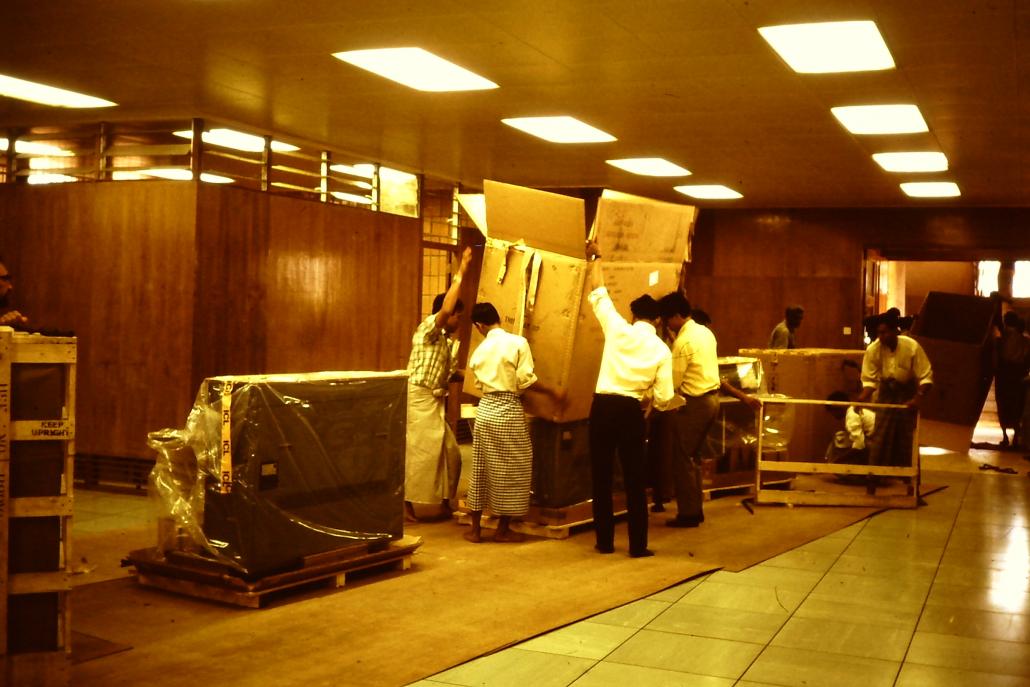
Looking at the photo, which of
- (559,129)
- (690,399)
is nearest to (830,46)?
(690,399)

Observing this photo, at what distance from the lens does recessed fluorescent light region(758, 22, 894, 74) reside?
5891 millimetres

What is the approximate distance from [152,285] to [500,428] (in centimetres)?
365

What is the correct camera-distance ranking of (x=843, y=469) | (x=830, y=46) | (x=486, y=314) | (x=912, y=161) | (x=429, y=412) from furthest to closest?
(x=912, y=161) → (x=843, y=469) → (x=429, y=412) → (x=486, y=314) → (x=830, y=46)

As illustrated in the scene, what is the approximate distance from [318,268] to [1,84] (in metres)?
3.12

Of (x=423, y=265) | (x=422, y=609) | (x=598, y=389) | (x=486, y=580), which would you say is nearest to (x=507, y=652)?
(x=422, y=609)

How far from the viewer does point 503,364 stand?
22.1ft

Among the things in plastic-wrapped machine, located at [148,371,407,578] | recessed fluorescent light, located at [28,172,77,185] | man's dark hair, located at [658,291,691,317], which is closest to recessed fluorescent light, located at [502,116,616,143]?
man's dark hair, located at [658,291,691,317]

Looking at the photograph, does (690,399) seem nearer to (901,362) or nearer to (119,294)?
(901,362)

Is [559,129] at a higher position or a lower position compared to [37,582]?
higher

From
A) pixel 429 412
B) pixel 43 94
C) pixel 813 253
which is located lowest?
pixel 429 412

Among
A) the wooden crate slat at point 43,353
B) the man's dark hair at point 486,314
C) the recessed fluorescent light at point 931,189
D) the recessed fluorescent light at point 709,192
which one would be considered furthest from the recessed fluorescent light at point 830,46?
the recessed fluorescent light at point 709,192

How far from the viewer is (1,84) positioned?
793cm

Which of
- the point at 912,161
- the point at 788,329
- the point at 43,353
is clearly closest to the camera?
the point at 43,353

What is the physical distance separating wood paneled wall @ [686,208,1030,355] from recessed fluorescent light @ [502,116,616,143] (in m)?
5.75
